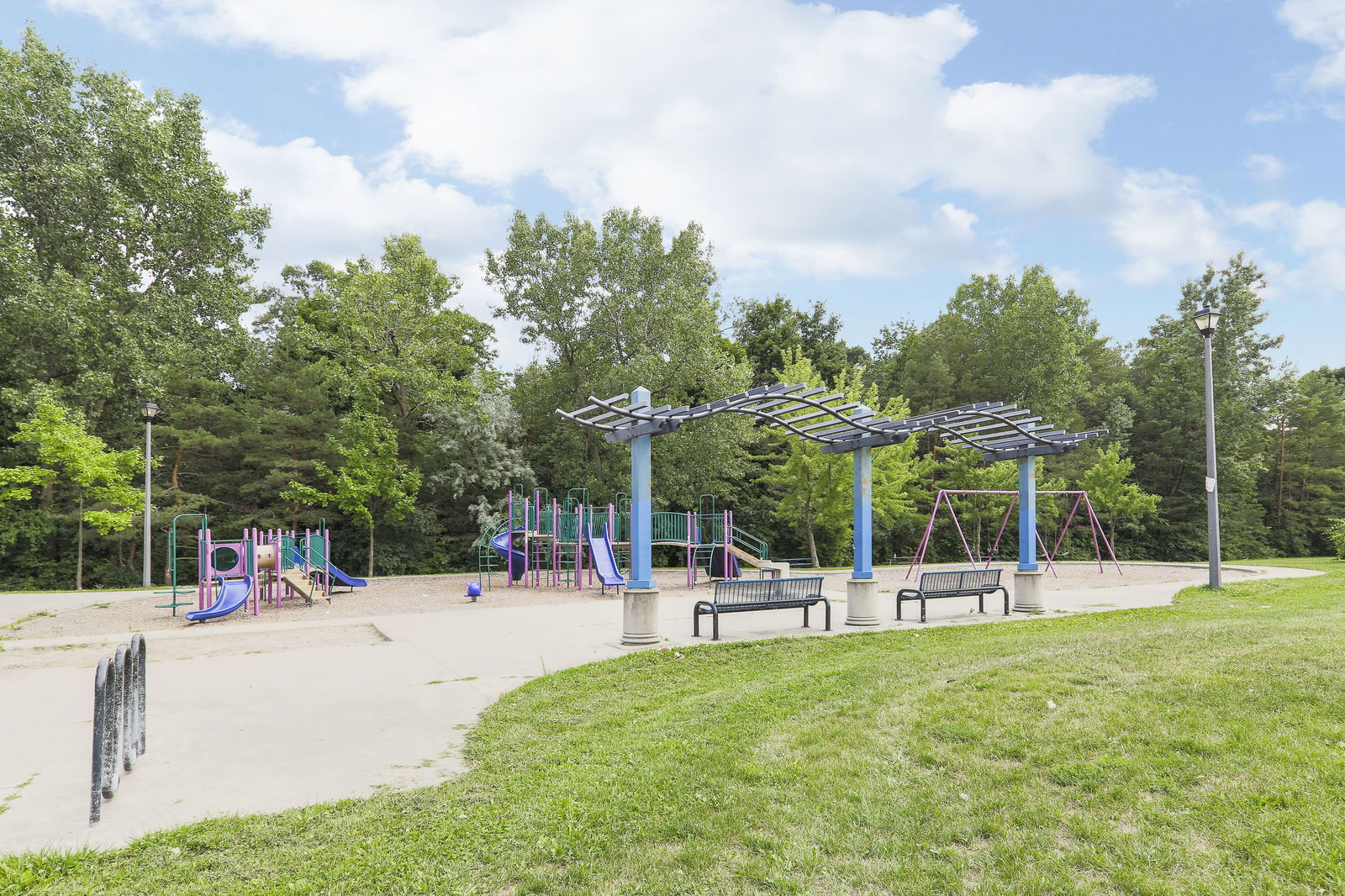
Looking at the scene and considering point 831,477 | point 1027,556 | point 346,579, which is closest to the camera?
point 1027,556

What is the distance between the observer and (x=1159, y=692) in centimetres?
507

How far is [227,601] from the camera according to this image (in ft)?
42.8

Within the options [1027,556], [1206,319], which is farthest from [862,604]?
[1206,319]

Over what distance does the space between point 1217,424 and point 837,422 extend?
3183cm

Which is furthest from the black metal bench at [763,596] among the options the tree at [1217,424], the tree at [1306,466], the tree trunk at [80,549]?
the tree at [1306,466]

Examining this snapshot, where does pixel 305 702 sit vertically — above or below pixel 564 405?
below

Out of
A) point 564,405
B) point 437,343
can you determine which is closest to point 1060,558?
point 564,405

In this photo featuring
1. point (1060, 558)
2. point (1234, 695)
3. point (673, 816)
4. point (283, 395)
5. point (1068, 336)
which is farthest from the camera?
point (1068, 336)

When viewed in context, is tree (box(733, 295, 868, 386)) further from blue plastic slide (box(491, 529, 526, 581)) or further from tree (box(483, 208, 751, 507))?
blue plastic slide (box(491, 529, 526, 581))

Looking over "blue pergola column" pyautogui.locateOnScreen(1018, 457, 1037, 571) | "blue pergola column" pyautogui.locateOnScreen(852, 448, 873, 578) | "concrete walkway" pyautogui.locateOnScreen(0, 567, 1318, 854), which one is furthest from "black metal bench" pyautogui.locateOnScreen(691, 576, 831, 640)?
"blue pergola column" pyautogui.locateOnScreen(1018, 457, 1037, 571)

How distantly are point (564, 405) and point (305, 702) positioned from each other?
67.9ft

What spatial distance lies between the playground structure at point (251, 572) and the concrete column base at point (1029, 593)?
1397 centimetres

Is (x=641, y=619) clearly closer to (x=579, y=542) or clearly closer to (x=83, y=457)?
(x=579, y=542)

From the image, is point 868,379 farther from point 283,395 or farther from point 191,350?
point 191,350
